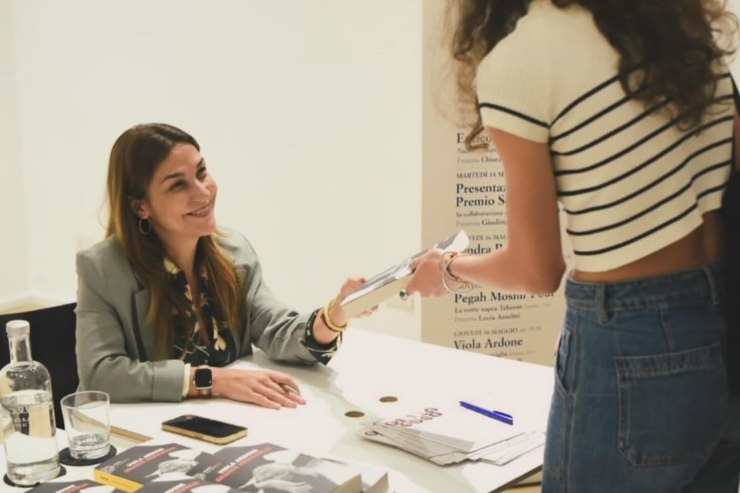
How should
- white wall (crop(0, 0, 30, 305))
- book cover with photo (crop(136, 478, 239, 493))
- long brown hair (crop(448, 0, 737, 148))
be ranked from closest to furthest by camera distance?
long brown hair (crop(448, 0, 737, 148))
book cover with photo (crop(136, 478, 239, 493))
white wall (crop(0, 0, 30, 305))

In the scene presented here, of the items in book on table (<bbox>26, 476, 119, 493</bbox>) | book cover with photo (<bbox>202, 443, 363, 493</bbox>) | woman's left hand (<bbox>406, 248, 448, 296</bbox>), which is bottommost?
book on table (<bbox>26, 476, 119, 493</bbox>)

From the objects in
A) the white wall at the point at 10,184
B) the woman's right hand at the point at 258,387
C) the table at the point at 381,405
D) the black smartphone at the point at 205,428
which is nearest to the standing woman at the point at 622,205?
the table at the point at 381,405

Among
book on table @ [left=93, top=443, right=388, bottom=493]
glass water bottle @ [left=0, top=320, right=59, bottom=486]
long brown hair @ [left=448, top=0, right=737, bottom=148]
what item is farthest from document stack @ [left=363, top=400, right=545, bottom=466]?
long brown hair @ [left=448, top=0, right=737, bottom=148]

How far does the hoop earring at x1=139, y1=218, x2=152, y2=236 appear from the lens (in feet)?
6.97

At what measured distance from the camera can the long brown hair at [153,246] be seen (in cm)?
203

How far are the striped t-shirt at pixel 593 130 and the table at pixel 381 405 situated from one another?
0.51 metres

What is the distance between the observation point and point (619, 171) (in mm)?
1100

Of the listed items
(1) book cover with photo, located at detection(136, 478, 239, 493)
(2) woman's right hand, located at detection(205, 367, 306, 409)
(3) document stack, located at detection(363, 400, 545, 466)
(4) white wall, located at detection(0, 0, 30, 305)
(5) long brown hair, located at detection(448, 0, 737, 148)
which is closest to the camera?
(5) long brown hair, located at detection(448, 0, 737, 148)

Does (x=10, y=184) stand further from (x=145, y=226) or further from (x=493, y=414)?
(x=493, y=414)

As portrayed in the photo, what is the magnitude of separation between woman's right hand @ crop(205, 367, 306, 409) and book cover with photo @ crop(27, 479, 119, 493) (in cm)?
52

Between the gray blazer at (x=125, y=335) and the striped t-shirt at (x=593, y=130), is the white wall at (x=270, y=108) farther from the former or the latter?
the striped t-shirt at (x=593, y=130)

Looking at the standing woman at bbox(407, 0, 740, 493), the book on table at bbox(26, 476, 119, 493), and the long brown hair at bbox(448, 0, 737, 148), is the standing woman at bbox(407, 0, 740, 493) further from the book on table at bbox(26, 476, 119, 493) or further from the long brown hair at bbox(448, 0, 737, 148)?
the book on table at bbox(26, 476, 119, 493)

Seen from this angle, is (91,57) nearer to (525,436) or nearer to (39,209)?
(39,209)

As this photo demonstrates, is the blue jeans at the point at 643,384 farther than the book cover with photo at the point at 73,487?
No
